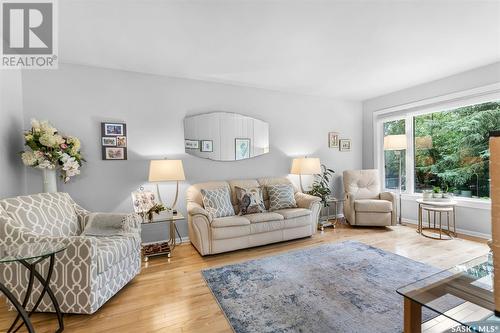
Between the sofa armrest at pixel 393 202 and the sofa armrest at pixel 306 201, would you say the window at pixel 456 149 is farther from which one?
the sofa armrest at pixel 306 201

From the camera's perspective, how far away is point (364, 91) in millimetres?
4605

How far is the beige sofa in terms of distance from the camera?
3.02 metres

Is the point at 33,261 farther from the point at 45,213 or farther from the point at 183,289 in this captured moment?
the point at 183,289

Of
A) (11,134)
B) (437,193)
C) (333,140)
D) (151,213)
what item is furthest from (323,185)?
(11,134)

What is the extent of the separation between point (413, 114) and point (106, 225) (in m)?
5.14

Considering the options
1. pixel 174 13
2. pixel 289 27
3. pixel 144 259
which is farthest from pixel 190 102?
pixel 144 259

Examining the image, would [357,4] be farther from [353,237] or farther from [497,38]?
[353,237]

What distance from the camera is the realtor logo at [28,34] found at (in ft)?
6.84

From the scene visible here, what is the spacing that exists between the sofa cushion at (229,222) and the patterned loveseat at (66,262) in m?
1.05

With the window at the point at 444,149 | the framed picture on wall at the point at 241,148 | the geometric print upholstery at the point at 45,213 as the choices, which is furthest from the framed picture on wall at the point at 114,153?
the window at the point at 444,149

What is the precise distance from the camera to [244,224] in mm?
3145

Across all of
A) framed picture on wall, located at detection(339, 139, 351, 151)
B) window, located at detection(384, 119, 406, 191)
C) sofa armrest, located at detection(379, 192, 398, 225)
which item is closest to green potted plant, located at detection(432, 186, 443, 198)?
sofa armrest, located at detection(379, 192, 398, 225)

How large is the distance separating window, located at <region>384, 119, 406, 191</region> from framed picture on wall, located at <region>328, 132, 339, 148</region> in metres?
0.91

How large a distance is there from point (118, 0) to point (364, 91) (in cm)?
419
